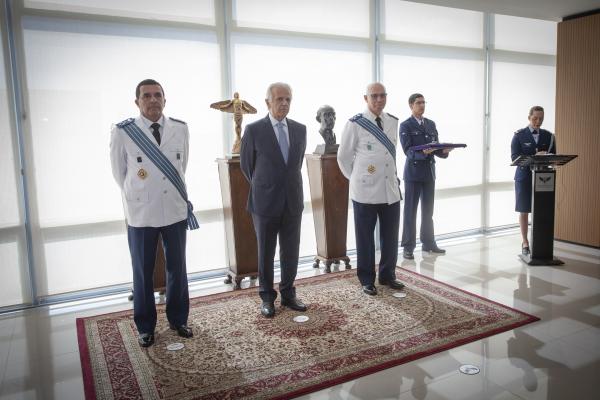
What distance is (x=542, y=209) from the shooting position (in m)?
4.31

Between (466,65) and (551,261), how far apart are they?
2634 mm

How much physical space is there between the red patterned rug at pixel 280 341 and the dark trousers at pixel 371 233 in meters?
0.21

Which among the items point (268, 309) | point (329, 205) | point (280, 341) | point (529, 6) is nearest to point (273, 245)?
point (268, 309)

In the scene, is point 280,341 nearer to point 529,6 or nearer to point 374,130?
point 374,130

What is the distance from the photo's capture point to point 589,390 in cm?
218

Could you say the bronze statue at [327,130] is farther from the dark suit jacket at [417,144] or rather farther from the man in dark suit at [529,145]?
the man in dark suit at [529,145]

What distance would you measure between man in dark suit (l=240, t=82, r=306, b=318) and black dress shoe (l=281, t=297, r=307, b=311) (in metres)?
0.14

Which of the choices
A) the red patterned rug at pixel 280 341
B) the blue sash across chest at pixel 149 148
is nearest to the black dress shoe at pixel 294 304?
the red patterned rug at pixel 280 341

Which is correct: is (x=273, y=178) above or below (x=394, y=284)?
above

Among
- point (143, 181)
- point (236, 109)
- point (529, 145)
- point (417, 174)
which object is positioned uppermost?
point (236, 109)

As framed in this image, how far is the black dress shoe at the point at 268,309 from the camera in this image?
3.18 m

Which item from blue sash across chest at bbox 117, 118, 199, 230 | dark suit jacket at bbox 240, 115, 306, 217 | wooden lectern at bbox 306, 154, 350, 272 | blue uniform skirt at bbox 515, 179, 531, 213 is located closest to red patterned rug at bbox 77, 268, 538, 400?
wooden lectern at bbox 306, 154, 350, 272

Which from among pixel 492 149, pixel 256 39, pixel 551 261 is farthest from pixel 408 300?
pixel 492 149

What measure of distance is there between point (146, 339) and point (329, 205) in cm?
208
